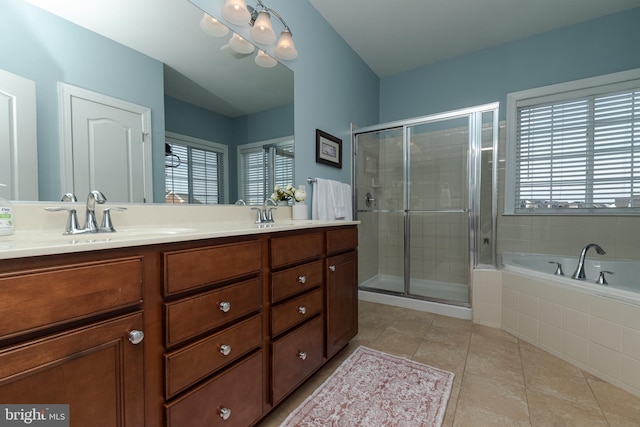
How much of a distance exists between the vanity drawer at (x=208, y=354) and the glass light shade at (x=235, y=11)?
1545mm

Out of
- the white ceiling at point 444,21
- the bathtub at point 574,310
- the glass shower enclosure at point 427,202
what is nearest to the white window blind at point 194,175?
the white ceiling at point 444,21

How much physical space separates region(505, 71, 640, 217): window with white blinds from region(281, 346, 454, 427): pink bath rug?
82.0 inches

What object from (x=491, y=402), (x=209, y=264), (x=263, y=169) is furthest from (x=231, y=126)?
(x=491, y=402)

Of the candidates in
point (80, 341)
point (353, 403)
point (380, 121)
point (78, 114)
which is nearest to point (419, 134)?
point (380, 121)

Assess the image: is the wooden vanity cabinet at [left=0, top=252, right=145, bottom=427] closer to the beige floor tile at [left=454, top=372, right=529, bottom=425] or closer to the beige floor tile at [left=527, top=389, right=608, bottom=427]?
the beige floor tile at [left=454, top=372, right=529, bottom=425]

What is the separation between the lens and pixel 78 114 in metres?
1.04

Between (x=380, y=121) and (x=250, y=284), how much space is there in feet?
10.1

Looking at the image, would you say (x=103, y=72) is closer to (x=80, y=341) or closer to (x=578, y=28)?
(x=80, y=341)

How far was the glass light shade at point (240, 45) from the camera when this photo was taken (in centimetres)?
162

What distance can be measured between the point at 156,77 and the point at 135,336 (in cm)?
113

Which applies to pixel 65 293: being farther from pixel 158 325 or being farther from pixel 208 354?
pixel 208 354

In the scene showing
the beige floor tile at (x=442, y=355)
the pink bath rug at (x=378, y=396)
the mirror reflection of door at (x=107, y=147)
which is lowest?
the beige floor tile at (x=442, y=355)

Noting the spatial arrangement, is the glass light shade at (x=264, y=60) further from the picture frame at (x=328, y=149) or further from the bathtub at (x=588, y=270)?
the bathtub at (x=588, y=270)

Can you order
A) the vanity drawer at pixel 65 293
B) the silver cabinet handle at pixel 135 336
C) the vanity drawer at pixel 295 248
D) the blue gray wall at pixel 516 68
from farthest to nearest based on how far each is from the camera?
the blue gray wall at pixel 516 68, the vanity drawer at pixel 295 248, the silver cabinet handle at pixel 135 336, the vanity drawer at pixel 65 293
